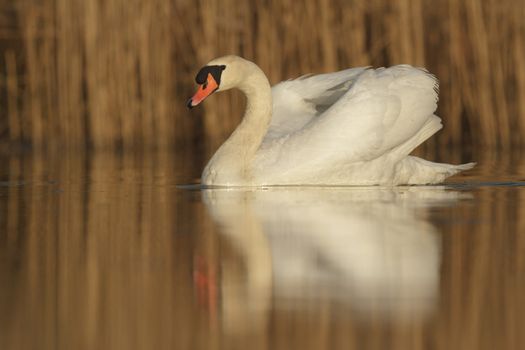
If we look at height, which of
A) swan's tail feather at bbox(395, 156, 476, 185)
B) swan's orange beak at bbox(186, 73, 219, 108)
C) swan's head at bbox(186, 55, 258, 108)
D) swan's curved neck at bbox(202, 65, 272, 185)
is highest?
swan's head at bbox(186, 55, 258, 108)

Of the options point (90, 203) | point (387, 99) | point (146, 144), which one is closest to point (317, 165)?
point (387, 99)

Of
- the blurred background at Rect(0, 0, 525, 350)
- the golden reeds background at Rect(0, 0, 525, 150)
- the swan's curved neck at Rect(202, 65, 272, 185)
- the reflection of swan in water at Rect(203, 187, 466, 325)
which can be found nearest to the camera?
the blurred background at Rect(0, 0, 525, 350)

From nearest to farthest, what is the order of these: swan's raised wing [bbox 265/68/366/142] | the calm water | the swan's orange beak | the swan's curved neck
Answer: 1. the calm water
2. the swan's curved neck
3. the swan's orange beak
4. swan's raised wing [bbox 265/68/366/142]

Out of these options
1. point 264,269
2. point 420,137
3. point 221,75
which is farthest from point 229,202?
point 264,269

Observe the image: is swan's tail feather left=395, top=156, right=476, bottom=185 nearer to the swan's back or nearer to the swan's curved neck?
the swan's back

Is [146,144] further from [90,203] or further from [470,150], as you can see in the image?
[90,203]

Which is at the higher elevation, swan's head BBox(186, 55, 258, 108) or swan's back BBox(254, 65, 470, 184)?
swan's head BBox(186, 55, 258, 108)

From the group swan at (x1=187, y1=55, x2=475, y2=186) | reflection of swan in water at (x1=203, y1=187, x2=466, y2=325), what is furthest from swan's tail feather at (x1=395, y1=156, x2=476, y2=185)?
reflection of swan in water at (x1=203, y1=187, x2=466, y2=325)

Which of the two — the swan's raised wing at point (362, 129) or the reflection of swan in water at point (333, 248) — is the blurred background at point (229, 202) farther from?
the swan's raised wing at point (362, 129)

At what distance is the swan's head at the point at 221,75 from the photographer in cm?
861

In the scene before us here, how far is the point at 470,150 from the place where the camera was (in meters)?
12.4

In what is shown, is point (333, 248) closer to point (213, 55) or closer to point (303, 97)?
point (303, 97)

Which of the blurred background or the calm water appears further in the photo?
the blurred background

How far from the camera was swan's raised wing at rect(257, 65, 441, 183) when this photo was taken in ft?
26.7
